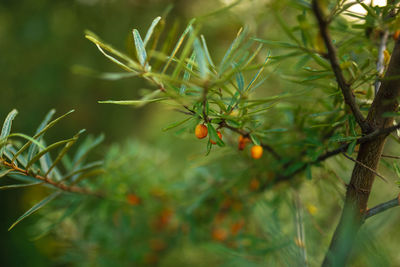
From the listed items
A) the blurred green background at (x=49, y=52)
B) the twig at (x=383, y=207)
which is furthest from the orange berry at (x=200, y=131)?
the blurred green background at (x=49, y=52)

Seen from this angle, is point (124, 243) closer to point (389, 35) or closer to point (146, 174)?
point (146, 174)

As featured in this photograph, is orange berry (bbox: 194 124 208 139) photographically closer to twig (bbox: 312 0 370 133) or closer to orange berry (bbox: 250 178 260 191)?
twig (bbox: 312 0 370 133)

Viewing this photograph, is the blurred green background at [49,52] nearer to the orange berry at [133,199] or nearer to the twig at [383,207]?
the orange berry at [133,199]

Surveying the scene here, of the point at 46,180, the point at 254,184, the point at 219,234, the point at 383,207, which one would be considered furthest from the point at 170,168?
the point at 383,207

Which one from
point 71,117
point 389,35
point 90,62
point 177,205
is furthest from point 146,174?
point 71,117

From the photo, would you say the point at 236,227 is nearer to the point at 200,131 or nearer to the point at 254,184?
the point at 254,184

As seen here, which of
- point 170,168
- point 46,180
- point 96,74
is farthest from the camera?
point 170,168

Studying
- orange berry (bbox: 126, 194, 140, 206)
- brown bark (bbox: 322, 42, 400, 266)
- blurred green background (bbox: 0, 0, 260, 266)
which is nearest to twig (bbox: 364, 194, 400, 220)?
brown bark (bbox: 322, 42, 400, 266)
